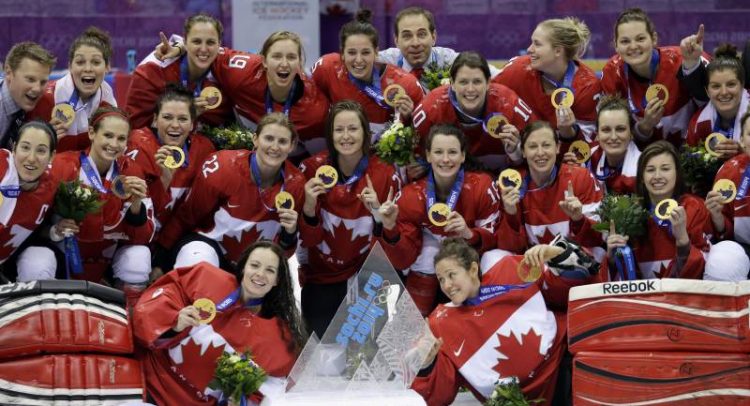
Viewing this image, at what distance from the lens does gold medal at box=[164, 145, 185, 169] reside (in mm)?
4801

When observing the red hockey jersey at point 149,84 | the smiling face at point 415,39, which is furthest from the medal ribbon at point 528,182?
the red hockey jersey at point 149,84

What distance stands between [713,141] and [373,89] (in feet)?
4.93

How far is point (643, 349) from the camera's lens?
13.4 feet

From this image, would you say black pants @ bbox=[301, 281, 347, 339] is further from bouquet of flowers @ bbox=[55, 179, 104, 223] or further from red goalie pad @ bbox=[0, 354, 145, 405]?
red goalie pad @ bbox=[0, 354, 145, 405]

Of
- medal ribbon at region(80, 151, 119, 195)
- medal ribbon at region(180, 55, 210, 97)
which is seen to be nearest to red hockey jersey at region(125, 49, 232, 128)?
medal ribbon at region(180, 55, 210, 97)

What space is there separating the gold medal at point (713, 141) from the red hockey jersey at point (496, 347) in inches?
37.2

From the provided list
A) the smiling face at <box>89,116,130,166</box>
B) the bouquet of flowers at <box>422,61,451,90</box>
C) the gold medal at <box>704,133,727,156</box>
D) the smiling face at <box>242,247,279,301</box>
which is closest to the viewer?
the smiling face at <box>242,247,279,301</box>

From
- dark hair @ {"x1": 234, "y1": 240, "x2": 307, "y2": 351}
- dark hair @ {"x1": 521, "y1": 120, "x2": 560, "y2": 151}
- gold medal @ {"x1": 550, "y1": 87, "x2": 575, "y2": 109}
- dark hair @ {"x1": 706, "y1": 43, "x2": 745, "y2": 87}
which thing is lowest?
dark hair @ {"x1": 234, "y1": 240, "x2": 307, "y2": 351}

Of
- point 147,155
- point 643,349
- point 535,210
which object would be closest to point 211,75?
point 147,155

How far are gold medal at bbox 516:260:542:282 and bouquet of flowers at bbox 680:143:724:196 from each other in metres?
0.91

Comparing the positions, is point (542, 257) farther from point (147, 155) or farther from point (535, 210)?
point (147, 155)

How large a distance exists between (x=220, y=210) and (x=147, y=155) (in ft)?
1.26

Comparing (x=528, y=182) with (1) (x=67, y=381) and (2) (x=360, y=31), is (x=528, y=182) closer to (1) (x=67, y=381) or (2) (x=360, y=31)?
(2) (x=360, y=31)

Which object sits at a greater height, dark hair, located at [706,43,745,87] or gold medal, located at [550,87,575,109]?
dark hair, located at [706,43,745,87]
